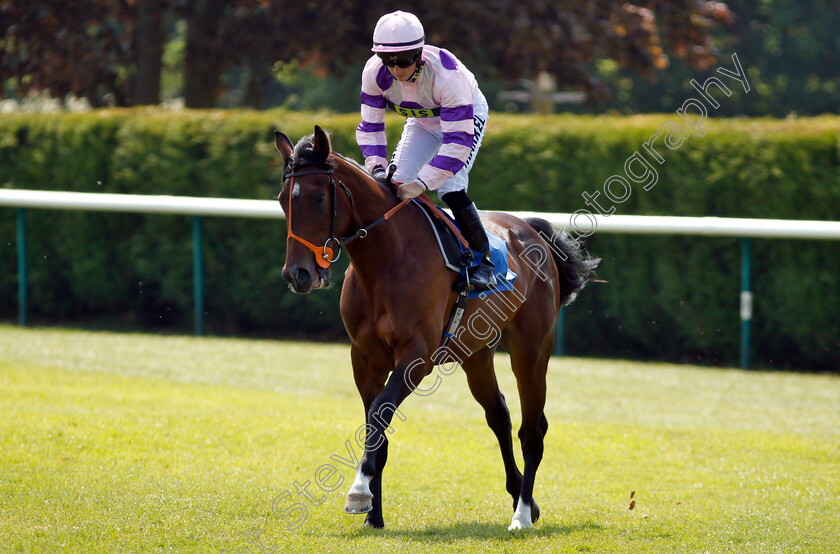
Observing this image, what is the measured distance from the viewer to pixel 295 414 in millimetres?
6844

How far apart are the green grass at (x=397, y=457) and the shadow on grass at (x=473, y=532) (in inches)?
0.7

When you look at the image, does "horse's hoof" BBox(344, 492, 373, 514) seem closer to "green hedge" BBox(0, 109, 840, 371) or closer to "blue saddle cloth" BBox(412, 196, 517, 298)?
"blue saddle cloth" BBox(412, 196, 517, 298)

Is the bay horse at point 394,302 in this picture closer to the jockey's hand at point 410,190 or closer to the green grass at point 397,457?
the jockey's hand at point 410,190

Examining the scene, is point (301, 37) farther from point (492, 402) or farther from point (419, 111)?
point (492, 402)

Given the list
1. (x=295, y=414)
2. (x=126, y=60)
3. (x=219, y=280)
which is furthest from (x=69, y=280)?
(x=295, y=414)

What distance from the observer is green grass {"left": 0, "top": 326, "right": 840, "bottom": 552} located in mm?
4293

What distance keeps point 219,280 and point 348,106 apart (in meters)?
14.6

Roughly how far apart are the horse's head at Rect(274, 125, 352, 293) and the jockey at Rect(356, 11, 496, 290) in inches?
17.9

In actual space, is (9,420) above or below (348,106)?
below

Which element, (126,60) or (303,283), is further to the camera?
(126,60)

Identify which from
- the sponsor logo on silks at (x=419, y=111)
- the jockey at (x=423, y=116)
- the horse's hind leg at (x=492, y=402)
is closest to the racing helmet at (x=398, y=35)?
the jockey at (x=423, y=116)

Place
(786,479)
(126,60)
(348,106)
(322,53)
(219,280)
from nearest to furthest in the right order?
(786,479) < (219,280) < (322,53) < (126,60) < (348,106)

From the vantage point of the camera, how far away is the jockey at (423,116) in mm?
4211

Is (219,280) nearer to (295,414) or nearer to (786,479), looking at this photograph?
(295,414)
